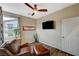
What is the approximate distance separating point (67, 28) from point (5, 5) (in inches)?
50.0

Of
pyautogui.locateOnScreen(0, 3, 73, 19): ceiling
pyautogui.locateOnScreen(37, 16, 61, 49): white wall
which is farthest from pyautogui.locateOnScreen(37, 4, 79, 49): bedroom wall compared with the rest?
pyautogui.locateOnScreen(0, 3, 73, 19): ceiling

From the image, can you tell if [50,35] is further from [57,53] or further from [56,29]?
[57,53]

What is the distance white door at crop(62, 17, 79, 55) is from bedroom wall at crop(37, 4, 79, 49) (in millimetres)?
83

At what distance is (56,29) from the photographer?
227 cm

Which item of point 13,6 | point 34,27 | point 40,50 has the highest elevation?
point 13,6

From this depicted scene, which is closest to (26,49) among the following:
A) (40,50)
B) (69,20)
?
(40,50)

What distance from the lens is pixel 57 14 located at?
2.23 meters

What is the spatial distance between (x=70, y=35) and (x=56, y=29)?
31cm

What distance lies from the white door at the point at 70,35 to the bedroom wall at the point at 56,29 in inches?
3.3

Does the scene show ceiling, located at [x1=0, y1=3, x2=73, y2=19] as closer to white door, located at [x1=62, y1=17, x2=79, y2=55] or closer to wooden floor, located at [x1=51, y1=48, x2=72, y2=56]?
white door, located at [x1=62, y1=17, x2=79, y2=55]

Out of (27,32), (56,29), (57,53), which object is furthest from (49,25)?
(57,53)

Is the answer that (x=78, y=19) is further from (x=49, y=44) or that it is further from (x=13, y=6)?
(x=13, y=6)

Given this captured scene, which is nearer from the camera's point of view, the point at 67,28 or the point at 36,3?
the point at 36,3

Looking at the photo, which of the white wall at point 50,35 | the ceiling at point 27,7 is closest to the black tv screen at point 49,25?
the white wall at point 50,35
